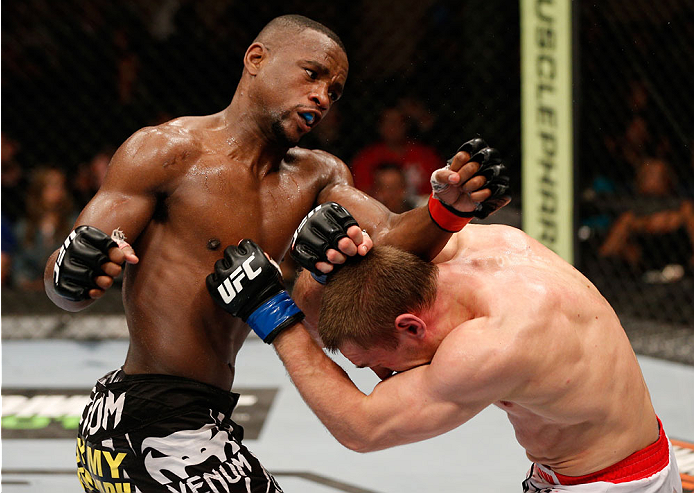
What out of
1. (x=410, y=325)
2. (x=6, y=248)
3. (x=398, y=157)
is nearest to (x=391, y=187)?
(x=398, y=157)

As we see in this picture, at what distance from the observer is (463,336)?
149 centimetres

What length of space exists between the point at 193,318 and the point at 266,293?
0.22 meters

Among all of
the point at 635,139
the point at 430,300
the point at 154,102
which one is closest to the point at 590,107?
the point at 635,139

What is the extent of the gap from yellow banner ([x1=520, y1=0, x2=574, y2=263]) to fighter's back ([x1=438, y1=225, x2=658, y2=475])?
2.51 meters

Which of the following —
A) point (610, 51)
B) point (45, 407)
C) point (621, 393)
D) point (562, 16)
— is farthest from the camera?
point (610, 51)

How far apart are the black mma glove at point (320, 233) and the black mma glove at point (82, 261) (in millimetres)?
339

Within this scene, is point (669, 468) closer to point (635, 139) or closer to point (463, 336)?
point (463, 336)

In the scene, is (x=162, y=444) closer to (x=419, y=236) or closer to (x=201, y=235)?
(x=201, y=235)

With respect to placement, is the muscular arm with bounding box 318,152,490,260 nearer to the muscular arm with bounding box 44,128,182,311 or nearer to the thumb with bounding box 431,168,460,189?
the thumb with bounding box 431,168,460,189

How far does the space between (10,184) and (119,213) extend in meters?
3.92

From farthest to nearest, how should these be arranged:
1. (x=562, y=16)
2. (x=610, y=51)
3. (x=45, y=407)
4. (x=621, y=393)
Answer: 1. (x=610, y=51)
2. (x=562, y=16)
3. (x=45, y=407)
4. (x=621, y=393)

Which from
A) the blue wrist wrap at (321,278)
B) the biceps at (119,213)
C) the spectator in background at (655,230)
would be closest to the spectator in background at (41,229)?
the spectator in background at (655,230)

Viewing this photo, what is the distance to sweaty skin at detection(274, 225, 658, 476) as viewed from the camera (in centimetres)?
148

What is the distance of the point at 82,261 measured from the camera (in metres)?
1.40
